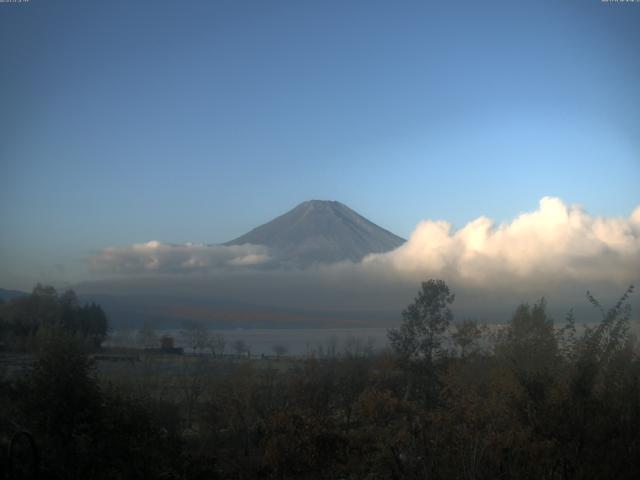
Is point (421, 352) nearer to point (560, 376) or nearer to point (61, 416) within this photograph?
point (560, 376)

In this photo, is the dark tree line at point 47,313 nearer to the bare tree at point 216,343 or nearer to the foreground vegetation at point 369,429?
the bare tree at point 216,343

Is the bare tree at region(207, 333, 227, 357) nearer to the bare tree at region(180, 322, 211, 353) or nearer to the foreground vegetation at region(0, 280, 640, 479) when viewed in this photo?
the bare tree at region(180, 322, 211, 353)

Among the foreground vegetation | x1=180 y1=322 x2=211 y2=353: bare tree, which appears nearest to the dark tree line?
x1=180 y1=322 x2=211 y2=353: bare tree

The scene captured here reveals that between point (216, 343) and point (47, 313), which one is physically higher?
point (47, 313)

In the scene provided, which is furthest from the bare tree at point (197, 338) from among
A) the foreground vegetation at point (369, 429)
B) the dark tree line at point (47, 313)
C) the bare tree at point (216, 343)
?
the foreground vegetation at point (369, 429)

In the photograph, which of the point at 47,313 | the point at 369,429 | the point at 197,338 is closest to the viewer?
the point at 369,429

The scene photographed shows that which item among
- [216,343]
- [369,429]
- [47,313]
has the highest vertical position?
[47,313]

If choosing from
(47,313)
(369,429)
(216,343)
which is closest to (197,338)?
(216,343)

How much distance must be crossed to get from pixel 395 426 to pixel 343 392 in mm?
6856

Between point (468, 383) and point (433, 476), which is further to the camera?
point (468, 383)

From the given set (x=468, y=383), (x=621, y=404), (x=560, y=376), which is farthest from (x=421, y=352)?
(x=621, y=404)

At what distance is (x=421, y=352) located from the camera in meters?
33.5

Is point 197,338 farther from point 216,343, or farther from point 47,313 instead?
point 47,313

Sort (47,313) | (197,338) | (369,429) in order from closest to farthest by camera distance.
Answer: (369,429)
(47,313)
(197,338)
